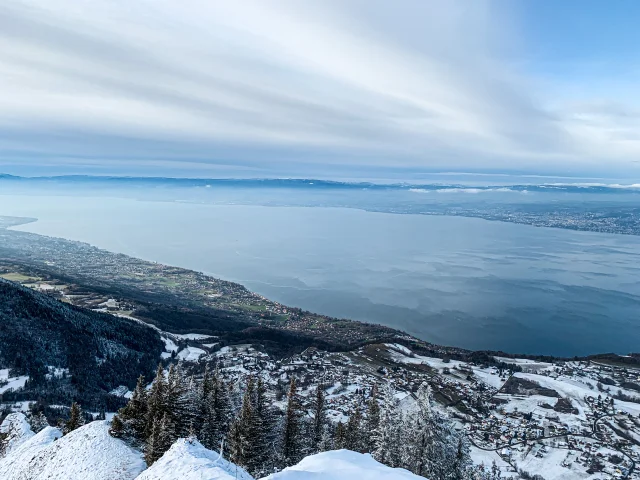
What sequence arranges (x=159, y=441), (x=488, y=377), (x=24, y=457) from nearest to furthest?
(x=159, y=441)
(x=24, y=457)
(x=488, y=377)

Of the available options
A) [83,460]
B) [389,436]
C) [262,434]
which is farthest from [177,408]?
[389,436]

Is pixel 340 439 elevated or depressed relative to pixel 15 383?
elevated

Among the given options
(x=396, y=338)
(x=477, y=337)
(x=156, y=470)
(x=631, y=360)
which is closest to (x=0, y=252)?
(x=396, y=338)

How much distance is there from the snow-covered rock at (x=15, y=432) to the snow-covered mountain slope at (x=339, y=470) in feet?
84.4

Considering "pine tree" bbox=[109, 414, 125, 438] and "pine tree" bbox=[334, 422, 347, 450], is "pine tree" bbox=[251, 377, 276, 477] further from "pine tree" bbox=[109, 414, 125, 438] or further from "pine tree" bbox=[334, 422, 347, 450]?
"pine tree" bbox=[109, 414, 125, 438]

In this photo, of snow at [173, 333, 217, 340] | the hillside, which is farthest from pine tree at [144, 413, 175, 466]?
snow at [173, 333, 217, 340]

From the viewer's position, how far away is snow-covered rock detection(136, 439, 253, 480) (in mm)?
11758

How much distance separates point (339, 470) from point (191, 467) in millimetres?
4841

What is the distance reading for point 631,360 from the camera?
80.4 m

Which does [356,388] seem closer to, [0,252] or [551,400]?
[551,400]

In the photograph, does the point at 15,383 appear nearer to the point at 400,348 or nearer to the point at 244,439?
the point at 244,439

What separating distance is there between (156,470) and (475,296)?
138489 mm

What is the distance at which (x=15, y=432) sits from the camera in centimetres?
2912

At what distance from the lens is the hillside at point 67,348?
58.3m
